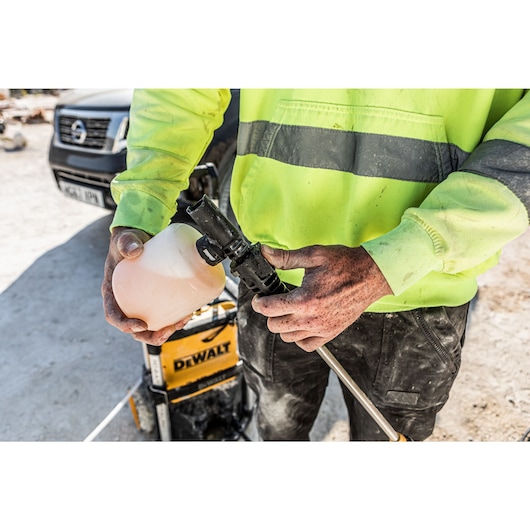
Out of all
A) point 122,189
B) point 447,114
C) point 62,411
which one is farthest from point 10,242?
point 447,114

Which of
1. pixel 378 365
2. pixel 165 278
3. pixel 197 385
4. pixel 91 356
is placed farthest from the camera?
pixel 91 356

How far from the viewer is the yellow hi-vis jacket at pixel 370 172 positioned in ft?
2.63

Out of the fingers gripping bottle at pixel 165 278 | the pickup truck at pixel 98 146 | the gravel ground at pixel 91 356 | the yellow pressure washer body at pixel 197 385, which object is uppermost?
the fingers gripping bottle at pixel 165 278

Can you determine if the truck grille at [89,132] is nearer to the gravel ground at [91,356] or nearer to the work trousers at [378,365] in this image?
the gravel ground at [91,356]

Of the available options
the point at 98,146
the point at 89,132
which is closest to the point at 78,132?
the point at 89,132

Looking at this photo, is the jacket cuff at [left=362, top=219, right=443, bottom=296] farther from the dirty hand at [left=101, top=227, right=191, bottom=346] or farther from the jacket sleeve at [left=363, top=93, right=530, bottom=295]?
the dirty hand at [left=101, top=227, right=191, bottom=346]

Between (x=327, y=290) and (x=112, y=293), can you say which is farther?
(x=112, y=293)

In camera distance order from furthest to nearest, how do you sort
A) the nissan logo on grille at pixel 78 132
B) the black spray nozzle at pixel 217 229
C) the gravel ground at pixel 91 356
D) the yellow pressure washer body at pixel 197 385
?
the nissan logo on grille at pixel 78 132, the gravel ground at pixel 91 356, the yellow pressure washer body at pixel 197 385, the black spray nozzle at pixel 217 229

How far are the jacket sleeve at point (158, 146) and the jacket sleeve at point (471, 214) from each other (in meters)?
0.57

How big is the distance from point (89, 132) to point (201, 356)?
8.18 feet

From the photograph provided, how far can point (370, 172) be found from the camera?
0.92m

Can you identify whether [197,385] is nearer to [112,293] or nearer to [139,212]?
[112,293]

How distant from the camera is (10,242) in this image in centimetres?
387

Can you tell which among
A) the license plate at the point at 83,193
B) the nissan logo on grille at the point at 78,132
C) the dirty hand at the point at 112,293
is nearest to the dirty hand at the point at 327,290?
the dirty hand at the point at 112,293
